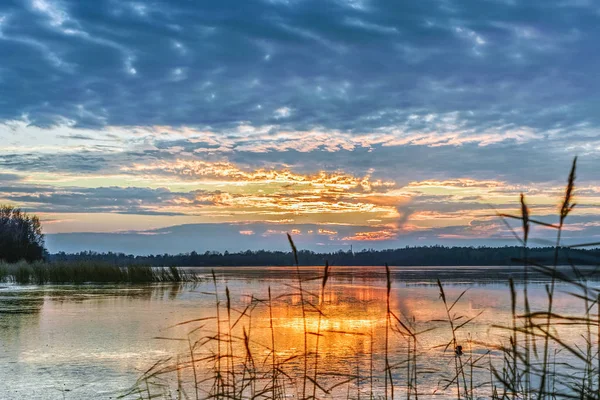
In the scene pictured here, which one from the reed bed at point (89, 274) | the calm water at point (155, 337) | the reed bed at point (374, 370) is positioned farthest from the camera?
the reed bed at point (89, 274)

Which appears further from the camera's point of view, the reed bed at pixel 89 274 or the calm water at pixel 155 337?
the reed bed at pixel 89 274

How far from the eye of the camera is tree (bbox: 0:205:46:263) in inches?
1594

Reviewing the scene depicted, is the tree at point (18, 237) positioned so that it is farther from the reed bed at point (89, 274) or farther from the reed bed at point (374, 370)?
the reed bed at point (374, 370)

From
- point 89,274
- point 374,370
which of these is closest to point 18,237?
point 89,274

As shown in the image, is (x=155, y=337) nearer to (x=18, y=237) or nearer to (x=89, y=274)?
(x=89, y=274)

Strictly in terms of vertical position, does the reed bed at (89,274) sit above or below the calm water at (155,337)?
above

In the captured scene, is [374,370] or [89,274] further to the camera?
[89,274]

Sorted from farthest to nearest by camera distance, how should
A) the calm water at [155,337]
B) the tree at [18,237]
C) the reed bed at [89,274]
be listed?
the tree at [18,237], the reed bed at [89,274], the calm water at [155,337]

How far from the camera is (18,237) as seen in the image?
44469 millimetres

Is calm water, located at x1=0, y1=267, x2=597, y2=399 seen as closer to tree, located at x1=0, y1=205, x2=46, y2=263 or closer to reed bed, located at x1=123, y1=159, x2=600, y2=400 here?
reed bed, located at x1=123, y1=159, x2=600, y2=400

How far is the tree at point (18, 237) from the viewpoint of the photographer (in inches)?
1594

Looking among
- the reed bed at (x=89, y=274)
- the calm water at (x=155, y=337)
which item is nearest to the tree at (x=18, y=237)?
the reed bed at (x=89, y=274)

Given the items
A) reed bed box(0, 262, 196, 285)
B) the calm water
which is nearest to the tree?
reed bed box(0, 262, 196, 285)

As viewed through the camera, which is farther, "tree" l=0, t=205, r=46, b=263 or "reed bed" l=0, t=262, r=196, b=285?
"tree" l=0, t=205, r=46, b=263
